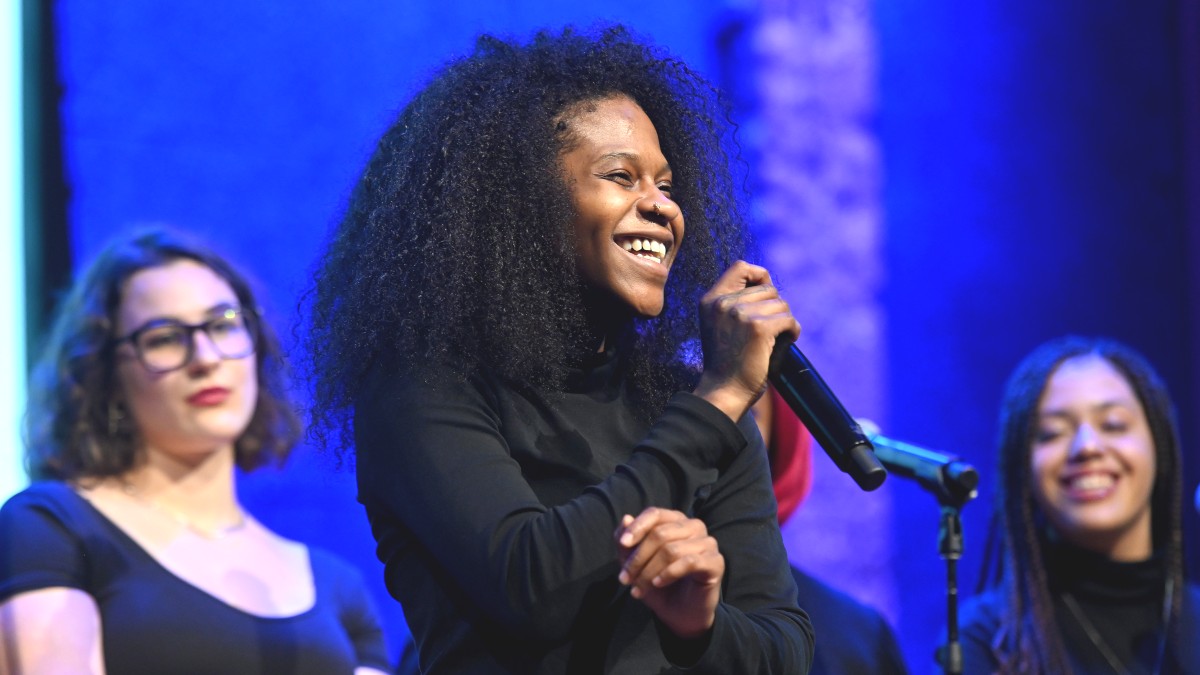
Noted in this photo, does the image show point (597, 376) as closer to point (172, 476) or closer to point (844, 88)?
point (172, 476)

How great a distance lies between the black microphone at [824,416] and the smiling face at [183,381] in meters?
1.48

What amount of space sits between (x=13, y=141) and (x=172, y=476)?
85cm

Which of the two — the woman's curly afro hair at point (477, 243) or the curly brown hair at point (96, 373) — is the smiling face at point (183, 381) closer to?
the curly brown hair at point (96, 373)

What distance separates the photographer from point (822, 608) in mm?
2520

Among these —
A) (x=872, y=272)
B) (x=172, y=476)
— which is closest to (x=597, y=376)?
(x=172, y=476)

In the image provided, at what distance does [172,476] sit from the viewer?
262 centimetres

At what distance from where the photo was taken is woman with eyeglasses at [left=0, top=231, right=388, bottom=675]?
2336 mm

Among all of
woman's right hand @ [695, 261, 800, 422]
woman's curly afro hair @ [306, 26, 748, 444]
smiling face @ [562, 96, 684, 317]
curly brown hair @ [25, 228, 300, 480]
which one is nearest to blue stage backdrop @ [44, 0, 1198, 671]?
curly brown hair @ [25, 228, 300, 480]

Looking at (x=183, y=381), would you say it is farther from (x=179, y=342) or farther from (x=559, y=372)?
(x=559, y=372)

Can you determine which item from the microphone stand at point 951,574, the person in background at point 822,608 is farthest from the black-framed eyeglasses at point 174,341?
the microphone stand at point 951,574

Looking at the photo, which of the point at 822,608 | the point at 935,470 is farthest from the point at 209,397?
the point at 935,470

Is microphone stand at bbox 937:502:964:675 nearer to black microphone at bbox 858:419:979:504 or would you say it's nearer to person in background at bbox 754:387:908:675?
black microphone at bbox 858:419:979:504

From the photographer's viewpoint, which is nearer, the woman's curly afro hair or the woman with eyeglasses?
the woman's curly afro hair

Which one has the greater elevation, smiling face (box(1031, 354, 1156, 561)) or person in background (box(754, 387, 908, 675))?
smiling face (box(1031, 354, 1156, 561))
